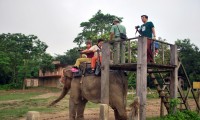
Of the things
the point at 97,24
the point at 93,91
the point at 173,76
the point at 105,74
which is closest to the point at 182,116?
the point at 173,76

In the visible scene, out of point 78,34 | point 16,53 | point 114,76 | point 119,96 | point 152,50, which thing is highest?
point 78,34

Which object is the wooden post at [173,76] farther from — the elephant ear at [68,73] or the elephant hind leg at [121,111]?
the elephant ear at [68,73]

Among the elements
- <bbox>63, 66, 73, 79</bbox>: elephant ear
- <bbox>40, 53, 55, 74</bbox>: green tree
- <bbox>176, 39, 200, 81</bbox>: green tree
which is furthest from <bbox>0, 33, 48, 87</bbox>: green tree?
<bbox>63, 66, 73, 79</bbox>: elephant ear

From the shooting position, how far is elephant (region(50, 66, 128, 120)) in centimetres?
1048

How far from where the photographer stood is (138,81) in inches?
359

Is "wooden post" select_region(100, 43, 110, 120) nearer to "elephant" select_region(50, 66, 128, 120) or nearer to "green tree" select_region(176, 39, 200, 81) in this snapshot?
"elephant" select_region(50, 66, 128, 120)

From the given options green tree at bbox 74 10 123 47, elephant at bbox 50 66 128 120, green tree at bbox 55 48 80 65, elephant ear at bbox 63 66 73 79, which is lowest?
elephant at bbox 50 66 128 120

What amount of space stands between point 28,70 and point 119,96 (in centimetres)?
2928

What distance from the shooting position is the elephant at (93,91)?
34.4 feet

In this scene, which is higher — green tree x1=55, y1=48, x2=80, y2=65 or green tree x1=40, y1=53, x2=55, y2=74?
green tree x1=55, y1=48, x2=80, y2=65

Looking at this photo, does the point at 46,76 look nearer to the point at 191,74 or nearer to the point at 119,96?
the point at 191,74

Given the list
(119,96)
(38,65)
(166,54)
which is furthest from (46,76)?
(119,96)

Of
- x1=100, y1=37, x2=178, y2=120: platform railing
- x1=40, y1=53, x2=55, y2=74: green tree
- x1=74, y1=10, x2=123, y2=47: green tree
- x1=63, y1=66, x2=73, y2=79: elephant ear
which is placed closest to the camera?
x1=100, y1=37, x2=178, y2=120: platform railing

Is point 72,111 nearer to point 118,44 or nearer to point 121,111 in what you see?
point 121,111
